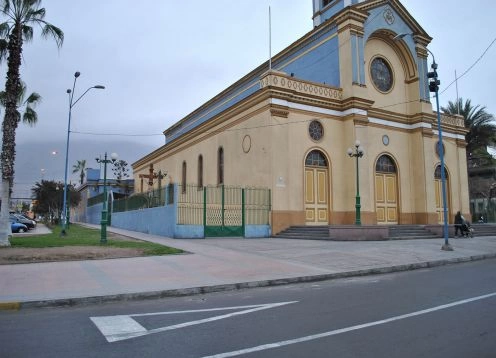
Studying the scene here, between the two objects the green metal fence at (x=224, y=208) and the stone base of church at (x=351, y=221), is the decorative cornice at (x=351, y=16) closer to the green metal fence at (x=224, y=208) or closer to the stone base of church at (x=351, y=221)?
the stone base of church at (x=351, y=221)

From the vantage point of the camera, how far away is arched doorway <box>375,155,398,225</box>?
28000 mm

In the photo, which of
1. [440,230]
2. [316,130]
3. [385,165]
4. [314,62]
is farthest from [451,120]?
[316,130]

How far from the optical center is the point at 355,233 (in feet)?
67.4

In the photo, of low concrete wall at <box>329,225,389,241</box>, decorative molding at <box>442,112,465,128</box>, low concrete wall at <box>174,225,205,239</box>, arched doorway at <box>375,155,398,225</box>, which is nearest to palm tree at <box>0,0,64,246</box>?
low concrete wall at <box>174,225,205,239</box>

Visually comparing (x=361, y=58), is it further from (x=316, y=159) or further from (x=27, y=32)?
(x=27, y=32)

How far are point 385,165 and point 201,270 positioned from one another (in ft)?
66.7

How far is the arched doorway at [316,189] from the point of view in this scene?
25172 mm

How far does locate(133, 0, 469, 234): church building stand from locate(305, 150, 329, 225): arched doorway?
0.19 ft

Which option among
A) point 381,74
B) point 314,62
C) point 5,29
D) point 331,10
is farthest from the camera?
point 331,10

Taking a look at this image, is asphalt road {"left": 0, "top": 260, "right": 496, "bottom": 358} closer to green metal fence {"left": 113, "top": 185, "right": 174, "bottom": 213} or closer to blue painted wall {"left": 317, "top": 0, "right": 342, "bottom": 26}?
green metal fence {"left": 113, "top": 185, "right": 174, "bottom": 213}

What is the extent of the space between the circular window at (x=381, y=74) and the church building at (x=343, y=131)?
0.07 m

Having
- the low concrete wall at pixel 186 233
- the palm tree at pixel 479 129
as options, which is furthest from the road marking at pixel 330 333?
the palm tree at pixel 479 129

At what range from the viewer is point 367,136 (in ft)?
87.6

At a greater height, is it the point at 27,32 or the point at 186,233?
the point at 27,32
